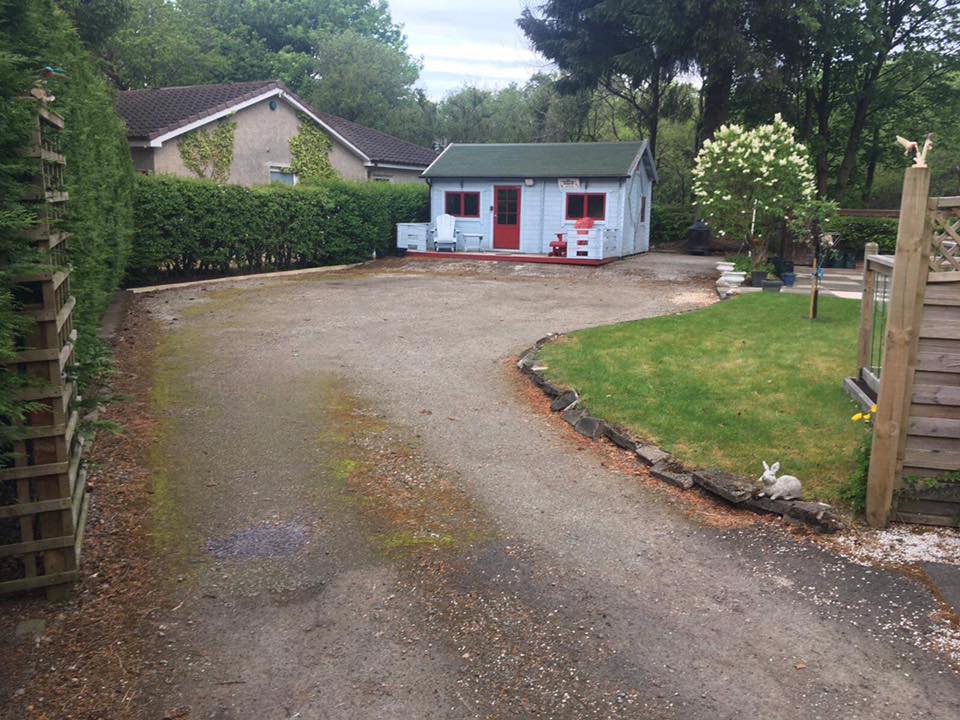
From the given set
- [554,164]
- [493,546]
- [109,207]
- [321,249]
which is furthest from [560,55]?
[493,546]

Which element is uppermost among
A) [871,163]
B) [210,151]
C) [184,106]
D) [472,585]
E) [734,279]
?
[184,106]

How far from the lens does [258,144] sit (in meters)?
23.5

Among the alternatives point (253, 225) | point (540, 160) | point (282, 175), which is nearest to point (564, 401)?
point (253, 225)

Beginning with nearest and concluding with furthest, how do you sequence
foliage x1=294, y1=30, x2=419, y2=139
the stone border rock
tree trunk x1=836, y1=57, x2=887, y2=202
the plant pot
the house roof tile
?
1. the stone border rock
2. the plant pot
3. the house roof tile
4. tree trunk x1=836, y1=57, x2=887, y2=202
5. foliage x1=294, y1=30, x2=419, y2=139

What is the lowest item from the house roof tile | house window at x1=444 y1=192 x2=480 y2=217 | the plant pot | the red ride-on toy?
the plant pot

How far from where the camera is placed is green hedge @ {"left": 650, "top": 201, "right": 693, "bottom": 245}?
3052cm

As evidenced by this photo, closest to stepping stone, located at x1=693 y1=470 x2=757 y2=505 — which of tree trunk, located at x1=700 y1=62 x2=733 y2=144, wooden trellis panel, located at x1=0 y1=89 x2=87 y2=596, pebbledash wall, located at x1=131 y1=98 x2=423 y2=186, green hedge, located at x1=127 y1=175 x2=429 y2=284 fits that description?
wooden trellis panel, located at x1=0 y1=89 x2=87 y2=596

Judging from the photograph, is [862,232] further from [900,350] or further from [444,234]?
[900,350]

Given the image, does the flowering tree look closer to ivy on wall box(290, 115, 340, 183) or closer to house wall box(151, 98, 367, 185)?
ivy on wall box(290, 115, 340, 183)

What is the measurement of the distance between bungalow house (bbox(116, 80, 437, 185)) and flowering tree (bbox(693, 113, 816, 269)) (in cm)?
1308

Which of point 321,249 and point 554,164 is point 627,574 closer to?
point 321,249

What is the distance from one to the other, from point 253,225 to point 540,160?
10.7m

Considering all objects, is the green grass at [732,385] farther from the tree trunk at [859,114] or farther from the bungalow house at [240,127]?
the tree trunk at [859,114]

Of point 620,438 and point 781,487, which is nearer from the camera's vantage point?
point 781,487
